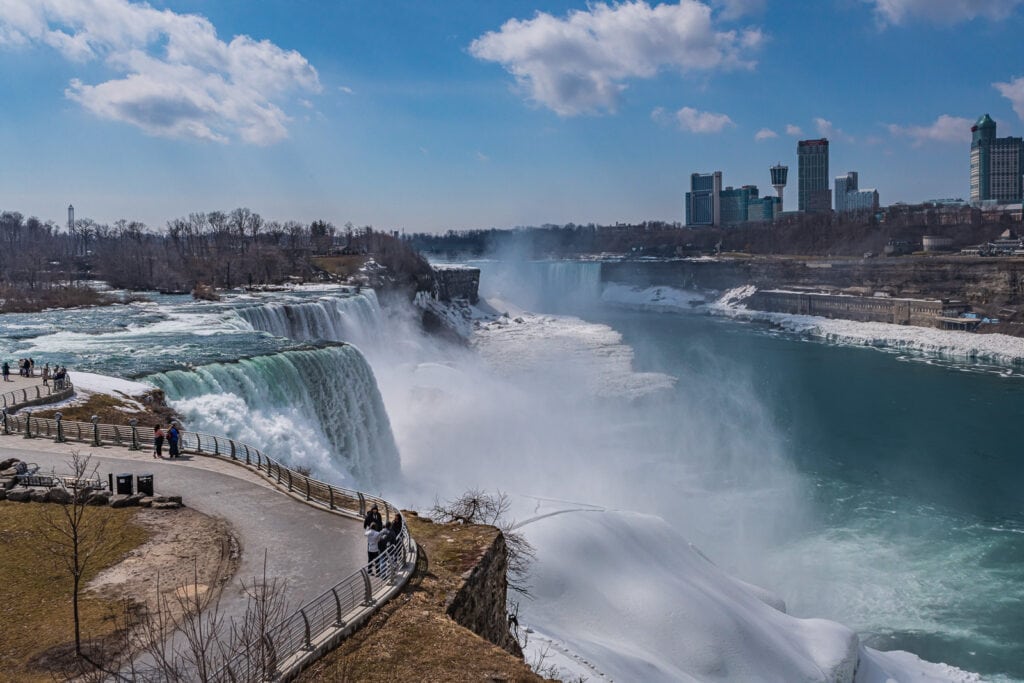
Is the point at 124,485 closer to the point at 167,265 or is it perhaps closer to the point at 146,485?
the point at 146,485

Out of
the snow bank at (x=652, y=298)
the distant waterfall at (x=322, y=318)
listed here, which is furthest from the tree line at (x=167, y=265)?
the snow bank at (x=652, y=298)

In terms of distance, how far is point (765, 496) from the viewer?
27000 millimetres

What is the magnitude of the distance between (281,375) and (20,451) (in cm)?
924

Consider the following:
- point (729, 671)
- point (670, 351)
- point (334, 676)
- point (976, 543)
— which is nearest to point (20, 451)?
point (334, 676)

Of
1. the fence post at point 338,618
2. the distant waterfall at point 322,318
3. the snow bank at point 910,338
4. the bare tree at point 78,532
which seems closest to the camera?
the fence post at point 338,618

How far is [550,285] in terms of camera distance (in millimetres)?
Answer: 120062

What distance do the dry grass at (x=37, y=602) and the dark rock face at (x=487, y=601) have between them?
4.29 m

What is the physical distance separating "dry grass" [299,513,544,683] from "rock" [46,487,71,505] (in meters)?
6.44

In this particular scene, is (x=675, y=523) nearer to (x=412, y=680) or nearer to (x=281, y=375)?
(x=281, y=375)

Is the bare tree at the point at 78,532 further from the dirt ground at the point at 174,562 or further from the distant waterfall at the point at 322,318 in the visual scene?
the distant waterfall at the point at 322,318

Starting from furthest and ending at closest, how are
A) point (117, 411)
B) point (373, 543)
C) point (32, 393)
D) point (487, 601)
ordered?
point (32, 393), point (117, 411), point (487, 601), point (373, 543)

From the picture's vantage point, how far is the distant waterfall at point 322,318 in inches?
1551

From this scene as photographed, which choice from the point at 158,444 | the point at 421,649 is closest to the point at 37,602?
the point at 421,649

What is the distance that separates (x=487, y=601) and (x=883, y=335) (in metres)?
62.5
